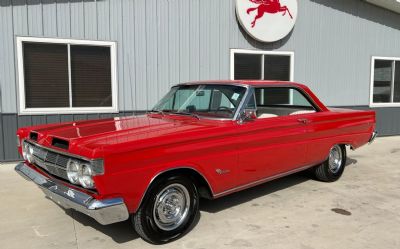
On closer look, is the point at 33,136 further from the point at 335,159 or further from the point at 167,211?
the point at 335,159

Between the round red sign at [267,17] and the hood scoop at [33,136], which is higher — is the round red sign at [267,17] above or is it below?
above

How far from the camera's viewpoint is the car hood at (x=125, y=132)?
338cm

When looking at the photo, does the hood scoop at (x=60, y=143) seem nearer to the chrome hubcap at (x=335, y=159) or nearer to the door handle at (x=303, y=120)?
the door handle at (x=303, y=120)

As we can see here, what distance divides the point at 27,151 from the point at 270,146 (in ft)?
9.74

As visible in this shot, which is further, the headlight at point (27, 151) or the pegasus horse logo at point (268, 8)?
the pegasus horse logo at point (268, 8)

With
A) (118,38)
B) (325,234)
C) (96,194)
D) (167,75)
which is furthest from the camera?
(167,75)

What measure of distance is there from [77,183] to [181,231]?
47.4 inches

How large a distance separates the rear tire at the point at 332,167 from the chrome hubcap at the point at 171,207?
288cm

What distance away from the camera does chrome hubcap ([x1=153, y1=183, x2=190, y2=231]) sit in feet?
12.3

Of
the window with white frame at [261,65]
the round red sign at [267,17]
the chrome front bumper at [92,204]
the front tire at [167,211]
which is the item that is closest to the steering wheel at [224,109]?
the front tire at [167,211]

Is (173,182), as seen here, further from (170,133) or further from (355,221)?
(355,221)

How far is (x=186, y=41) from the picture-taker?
8.62 metres

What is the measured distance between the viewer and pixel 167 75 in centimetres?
848

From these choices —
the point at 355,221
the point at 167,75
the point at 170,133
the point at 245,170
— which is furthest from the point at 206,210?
the point at 167,75
